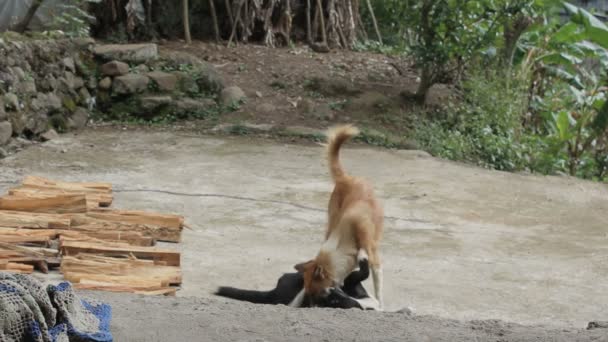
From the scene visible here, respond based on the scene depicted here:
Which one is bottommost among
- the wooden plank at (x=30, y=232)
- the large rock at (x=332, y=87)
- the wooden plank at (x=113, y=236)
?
the large rock at (x=332, y=87)

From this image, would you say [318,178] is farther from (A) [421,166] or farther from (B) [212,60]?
(B) [212,60]

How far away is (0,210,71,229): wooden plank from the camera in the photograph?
21.6 ft

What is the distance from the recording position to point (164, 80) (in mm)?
13086

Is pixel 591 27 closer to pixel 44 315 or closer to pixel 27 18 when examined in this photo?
pixel 27 18

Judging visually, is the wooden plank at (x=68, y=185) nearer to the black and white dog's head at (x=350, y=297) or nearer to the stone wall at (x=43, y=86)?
the stone wall at (x=43, y=86)

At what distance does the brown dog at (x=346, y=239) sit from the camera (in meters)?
5.42

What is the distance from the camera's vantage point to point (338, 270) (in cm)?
551

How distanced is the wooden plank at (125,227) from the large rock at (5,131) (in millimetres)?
3662

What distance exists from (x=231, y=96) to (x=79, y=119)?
2.35 meters

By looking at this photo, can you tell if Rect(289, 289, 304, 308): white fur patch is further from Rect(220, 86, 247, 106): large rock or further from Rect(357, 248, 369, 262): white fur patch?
Rect(220, 86, 247, 106): large rock

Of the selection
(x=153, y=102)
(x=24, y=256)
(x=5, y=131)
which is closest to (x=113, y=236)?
(x=24, y=256)

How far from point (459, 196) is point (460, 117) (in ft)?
14.8

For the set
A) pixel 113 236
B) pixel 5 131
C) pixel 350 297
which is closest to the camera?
pixel 350 297

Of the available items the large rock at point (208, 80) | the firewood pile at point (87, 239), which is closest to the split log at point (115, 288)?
the firewood pile at point (87, 239)
